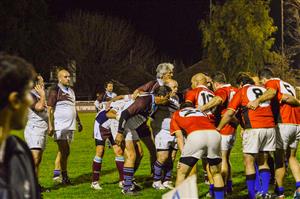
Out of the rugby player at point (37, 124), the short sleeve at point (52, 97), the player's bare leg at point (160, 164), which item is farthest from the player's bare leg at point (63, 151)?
the player's bare leg at point (160, 164)

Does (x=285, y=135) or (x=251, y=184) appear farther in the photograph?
(x=285, y=135)

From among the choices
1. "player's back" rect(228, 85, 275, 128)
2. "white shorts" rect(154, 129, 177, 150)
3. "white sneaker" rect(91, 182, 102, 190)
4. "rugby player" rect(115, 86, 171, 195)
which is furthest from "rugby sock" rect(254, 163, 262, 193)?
"white sneaker" rect(91, 182, 102, 190)

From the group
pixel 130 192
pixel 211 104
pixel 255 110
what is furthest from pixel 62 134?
pixel 255 110

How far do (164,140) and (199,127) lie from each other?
2.84 metres

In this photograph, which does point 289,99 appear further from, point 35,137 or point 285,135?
point 35,137

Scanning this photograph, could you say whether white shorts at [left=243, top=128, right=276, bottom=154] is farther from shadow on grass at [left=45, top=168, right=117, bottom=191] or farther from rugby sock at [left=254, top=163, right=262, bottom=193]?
shadow on grass at [left=45, top=168, right=117, bottom=191]

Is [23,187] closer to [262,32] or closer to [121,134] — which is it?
[121,134]

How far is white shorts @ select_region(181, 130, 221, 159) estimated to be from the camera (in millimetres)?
8352

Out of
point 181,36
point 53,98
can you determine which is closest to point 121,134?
point 53,98

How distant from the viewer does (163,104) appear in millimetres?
10977

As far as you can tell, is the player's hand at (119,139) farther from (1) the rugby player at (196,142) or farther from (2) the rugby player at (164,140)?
(1) the rugby player at (196,142)

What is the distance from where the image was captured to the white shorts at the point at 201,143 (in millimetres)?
8352

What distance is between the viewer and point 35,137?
1048 cm

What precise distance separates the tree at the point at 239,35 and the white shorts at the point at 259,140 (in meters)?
52.8
